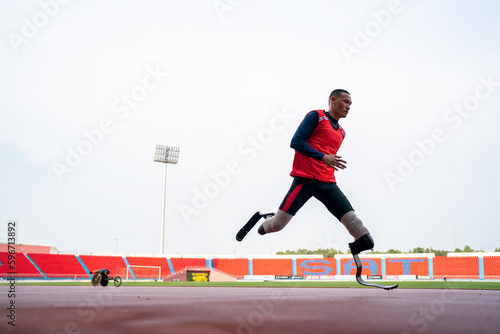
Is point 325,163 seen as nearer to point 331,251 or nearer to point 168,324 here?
point 168,324

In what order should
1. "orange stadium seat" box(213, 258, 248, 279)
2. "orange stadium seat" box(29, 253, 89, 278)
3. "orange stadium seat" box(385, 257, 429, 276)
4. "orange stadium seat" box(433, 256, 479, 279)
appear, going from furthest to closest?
"orange stadium seat" box(213, 258, 248, 279), "orange stadium seat" box(385, 257, 429, 276), "orange stadium seat" box(433, 256, 479, 279), "orange stadium seat" box(29, 253, 89, 278)

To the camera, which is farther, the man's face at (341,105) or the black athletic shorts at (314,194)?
the man's face at (341,105)

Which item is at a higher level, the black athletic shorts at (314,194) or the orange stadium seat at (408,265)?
the black athletic shorts at (314,194)

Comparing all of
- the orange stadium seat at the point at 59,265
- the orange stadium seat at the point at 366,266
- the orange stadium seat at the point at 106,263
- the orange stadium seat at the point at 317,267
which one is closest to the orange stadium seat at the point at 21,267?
the orange stadium seat at the point at 59,265

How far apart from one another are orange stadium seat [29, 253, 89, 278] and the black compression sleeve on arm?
Answer: 4538 cm

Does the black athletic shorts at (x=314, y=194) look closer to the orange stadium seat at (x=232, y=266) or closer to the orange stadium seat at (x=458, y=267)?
the orange stadium seat at (x=458, y=267)

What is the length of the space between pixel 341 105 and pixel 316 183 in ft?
3.56

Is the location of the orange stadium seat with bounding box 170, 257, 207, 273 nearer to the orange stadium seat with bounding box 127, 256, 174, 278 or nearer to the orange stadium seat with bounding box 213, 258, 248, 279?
the orange stadium seat with bounding box 127, 256, 174, 278

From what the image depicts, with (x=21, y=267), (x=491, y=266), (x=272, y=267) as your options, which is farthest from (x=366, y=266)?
(x=21, y=267)

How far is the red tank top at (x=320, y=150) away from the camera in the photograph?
5199mm

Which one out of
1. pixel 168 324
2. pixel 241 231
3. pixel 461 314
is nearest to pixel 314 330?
pixel 168 324

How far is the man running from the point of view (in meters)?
5.15

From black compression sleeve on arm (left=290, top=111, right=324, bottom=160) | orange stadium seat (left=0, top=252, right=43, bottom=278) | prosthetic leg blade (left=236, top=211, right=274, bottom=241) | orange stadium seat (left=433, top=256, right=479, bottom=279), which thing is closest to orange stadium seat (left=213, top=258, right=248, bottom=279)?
orange stadium seat (left=0, top=252, right=43, bottom=278)

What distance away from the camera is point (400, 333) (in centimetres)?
231
